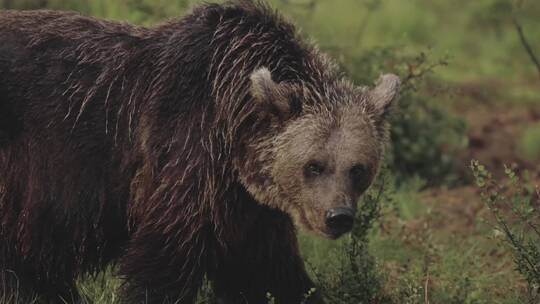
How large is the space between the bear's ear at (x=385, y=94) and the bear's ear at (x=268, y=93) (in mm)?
591

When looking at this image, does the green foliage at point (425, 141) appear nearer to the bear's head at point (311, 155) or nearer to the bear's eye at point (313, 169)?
the bear's head at point (311, 155)

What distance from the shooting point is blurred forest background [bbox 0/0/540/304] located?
6805 millimetres

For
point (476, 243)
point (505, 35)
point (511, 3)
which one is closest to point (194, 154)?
point (476, 243)

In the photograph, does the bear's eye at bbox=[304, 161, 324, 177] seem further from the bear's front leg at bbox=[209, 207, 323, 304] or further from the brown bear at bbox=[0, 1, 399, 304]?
the bear's front leg at bbox=[209, 207, 323, 304]

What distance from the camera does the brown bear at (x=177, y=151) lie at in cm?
593

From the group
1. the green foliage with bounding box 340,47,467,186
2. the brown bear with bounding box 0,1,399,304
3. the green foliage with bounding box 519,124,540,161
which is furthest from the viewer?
the green foliage with bounding box 519,124,540,161

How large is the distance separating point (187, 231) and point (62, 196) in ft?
2.68

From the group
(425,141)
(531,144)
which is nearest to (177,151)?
(425,141)

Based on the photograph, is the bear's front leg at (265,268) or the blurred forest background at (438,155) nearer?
the bear's front leg at (265,268)

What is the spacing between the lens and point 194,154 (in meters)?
5.96

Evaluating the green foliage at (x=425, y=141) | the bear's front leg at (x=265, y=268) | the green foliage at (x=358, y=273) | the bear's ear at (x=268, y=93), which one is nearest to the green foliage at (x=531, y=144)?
the green foliage at (x=425, y=141)

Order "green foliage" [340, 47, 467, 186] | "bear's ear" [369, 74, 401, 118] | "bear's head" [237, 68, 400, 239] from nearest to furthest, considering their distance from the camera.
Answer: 1. "bear's head" [237, 68, 400, 239]
2. "bear's ear" [369, 74, 401, 118]
3. "green foliage" [340, 47, 467, 186]

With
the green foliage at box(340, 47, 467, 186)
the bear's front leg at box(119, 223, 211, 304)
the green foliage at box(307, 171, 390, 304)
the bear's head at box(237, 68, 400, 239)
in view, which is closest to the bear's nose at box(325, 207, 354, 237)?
the bear's head at box(237, 68, 400, 239)

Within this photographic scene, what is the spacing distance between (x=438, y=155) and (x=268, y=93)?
5.30 metres
